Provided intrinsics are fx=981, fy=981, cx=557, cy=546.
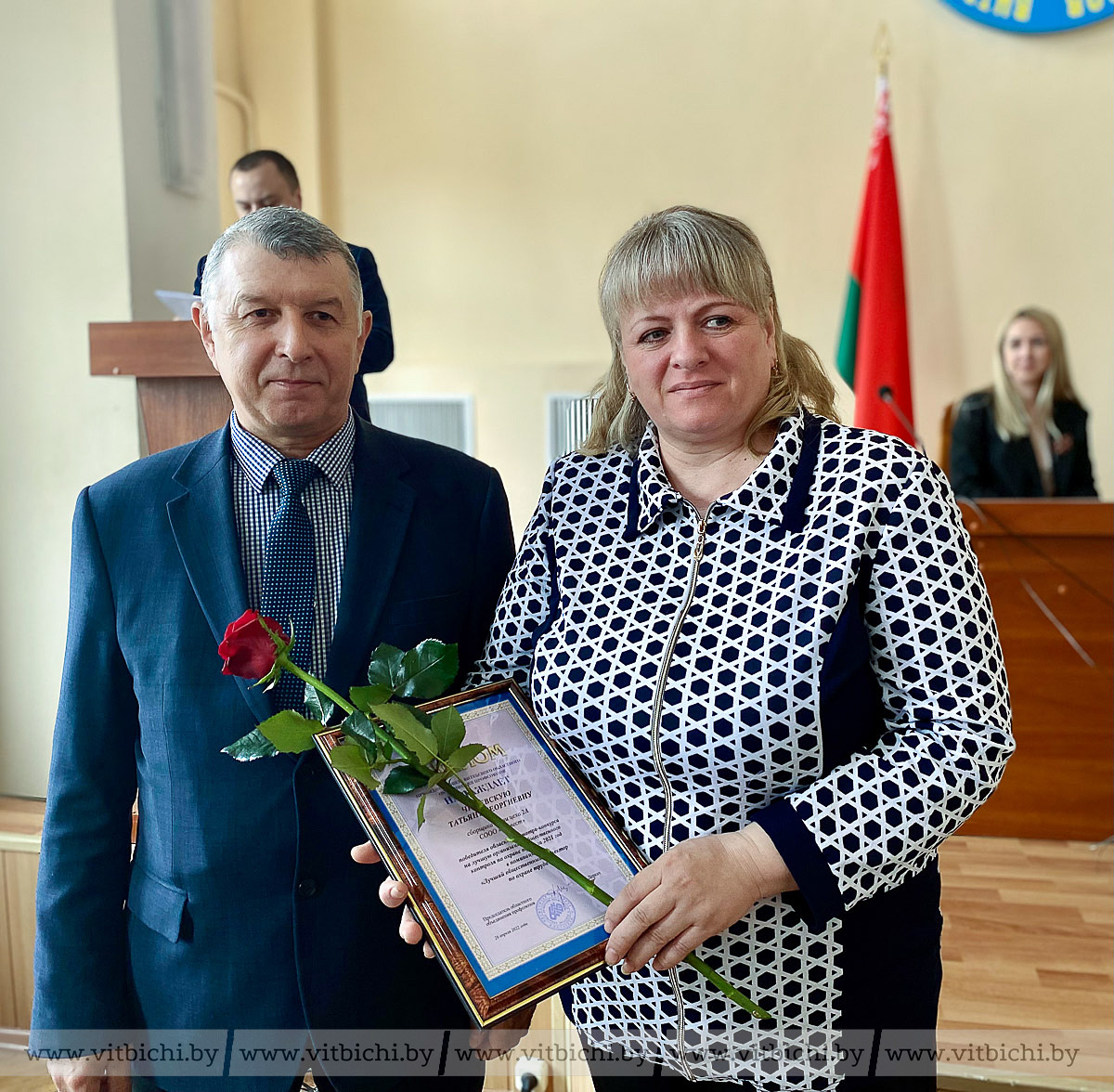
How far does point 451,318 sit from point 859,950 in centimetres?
436

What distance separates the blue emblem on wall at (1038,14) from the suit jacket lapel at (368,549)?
4.40m

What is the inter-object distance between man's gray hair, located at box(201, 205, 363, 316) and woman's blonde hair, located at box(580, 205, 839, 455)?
0.35 m

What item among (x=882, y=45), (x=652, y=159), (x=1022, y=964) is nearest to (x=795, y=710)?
(x=1022, y=964)

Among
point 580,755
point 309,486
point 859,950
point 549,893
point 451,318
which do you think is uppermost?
point 451,318

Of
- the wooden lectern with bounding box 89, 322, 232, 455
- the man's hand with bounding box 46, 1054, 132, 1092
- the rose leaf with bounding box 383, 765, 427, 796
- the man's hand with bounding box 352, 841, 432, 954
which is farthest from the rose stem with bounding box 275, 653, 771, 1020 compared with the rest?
the wooden lectern with bounding box 89, 322, 232, 455

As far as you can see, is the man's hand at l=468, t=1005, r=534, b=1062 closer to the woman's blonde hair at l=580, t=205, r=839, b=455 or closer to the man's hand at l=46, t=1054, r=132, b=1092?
the man's hand at l=46, t=1054, r=132, b=1092

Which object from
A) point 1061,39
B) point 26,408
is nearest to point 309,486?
point 26,408

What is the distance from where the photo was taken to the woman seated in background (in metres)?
3.83

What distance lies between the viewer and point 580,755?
1209 millimetres

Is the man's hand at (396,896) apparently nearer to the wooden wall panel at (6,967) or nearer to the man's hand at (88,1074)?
the man's hand at (88,1074)

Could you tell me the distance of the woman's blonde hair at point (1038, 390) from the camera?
3.88 metres

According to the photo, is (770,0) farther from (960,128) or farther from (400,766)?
(400,766)

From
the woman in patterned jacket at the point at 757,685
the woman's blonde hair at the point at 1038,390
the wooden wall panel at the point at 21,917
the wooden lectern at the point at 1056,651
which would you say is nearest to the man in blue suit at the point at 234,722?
the woman in patterned jacket at the point at 757,685

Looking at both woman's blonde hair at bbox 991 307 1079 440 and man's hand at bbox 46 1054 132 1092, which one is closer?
man's hand at bbox 46 1054 132 1092
